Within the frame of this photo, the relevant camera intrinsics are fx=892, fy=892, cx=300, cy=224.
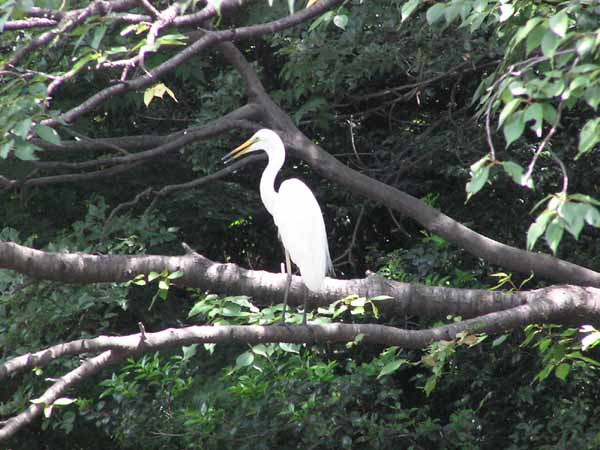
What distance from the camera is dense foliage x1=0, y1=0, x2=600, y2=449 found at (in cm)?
394

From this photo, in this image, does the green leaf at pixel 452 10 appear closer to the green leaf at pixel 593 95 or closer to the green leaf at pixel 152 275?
the green leaf at pixel 593 95

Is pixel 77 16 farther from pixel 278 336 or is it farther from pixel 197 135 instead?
pixel 197 135

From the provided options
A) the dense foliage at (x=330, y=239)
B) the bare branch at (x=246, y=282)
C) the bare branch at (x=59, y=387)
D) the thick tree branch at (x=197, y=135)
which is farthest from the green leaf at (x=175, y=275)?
the thick tree branch at (x=197, y=135)

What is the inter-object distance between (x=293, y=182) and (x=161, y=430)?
139 centimetres

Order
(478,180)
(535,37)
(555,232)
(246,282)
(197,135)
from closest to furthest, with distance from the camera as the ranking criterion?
(555,232)
(478,180)
(535,37)
(246,282)
(197,135)

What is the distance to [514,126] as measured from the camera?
1.69m

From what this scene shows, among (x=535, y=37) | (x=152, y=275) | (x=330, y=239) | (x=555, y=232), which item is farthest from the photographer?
(x=330, y=239)

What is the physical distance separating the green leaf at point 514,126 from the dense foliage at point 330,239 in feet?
4.74

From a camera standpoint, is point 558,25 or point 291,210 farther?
point 291,210

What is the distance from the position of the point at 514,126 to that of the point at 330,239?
12.0 feet

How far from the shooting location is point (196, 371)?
15.2ft

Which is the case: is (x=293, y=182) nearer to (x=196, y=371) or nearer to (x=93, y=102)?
(x=196, y=371)

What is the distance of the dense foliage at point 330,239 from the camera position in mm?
3936

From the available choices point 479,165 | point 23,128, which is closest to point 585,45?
point 479,165
